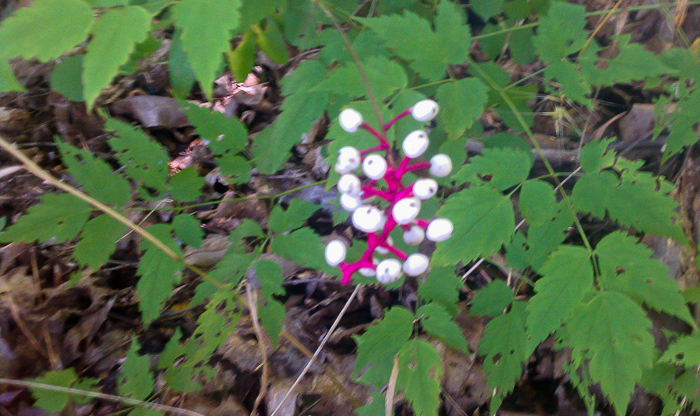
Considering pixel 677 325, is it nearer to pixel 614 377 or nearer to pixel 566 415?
pixel 566 415

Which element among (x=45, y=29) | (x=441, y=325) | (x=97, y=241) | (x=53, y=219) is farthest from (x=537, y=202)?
(x=53, y=219)

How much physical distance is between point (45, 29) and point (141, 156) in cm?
64

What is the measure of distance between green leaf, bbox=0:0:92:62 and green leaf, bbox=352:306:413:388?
105cm

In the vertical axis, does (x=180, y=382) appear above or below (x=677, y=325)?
above

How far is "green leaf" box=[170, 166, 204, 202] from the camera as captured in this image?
1.51 m

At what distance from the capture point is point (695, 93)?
4.58 ft

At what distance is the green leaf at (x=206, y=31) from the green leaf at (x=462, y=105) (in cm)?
64

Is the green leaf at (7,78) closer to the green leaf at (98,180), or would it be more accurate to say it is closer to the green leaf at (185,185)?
the green leaf at (98,180)

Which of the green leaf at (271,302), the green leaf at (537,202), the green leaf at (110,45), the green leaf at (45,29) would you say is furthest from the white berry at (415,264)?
the green leaf at (45,29)

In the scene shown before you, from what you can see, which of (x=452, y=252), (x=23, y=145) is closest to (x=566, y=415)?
(x=452, y=252)

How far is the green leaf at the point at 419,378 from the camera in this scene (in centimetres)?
112

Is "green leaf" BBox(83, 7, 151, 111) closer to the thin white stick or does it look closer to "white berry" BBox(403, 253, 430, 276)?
"white berry" BBox(403, 253, 430, 276)

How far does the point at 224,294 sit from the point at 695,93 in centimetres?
173

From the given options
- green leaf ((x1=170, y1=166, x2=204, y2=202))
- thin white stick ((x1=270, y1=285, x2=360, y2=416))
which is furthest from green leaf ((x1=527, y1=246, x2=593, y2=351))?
green leaf ((x1=170, y1=166, x2=204, y2=202))
